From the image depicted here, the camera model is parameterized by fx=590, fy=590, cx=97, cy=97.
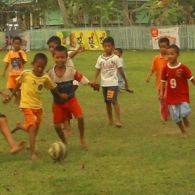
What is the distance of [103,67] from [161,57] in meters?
1.23

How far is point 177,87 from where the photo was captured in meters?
9.36

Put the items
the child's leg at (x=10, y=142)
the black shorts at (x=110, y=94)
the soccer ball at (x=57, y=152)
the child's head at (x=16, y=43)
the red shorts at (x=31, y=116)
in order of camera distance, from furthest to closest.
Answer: the child's head at (x=16, y=43), the black shorts at (x=110, y=94), the red shorts at (x=31, y=116), the child's leg at (x=10, y=142), the soccer ball at (x=57, y=152)

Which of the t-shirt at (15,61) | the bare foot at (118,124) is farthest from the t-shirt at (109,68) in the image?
the t-shirt at (15,61)

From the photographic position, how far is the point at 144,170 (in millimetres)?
6930

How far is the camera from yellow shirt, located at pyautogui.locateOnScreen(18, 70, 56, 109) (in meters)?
7.99

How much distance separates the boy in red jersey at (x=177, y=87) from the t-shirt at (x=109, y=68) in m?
1.56

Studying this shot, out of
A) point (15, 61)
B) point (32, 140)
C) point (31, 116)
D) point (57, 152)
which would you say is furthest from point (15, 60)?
point (57, 152)

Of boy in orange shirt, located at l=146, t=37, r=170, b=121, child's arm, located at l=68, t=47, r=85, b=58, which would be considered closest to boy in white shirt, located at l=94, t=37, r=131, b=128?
boy in orange shirt, located at l=146, t=37, r=170, b=121

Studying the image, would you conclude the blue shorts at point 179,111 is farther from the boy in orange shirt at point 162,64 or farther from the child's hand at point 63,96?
the child's hand at point 63,96

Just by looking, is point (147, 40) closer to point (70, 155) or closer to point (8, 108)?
point (8, 108)

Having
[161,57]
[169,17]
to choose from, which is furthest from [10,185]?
[169,17]

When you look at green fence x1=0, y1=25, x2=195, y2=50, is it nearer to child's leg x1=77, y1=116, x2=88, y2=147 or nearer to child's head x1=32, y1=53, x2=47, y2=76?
child's leg x1=77, y1=116, x2=88, y2=147

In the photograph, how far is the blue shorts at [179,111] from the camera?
930 cm

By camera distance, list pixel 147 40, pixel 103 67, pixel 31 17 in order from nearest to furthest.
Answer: pixel 103 67 < pixel 147 40 < pixel 31 17
